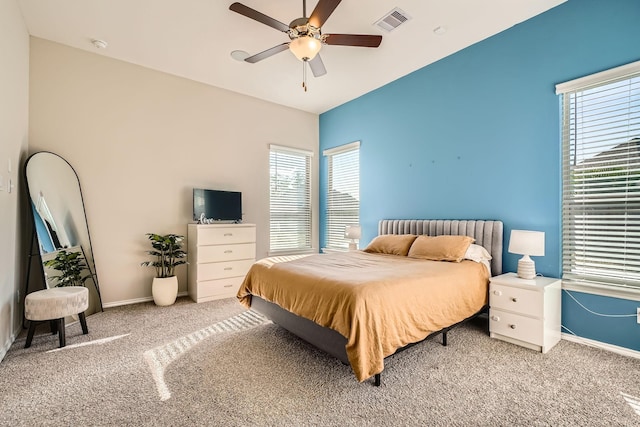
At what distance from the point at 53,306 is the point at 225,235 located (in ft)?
6.64

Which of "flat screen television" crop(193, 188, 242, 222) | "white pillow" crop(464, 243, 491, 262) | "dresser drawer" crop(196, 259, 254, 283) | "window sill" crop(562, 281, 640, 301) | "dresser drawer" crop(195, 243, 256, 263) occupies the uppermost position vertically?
"flat screen television" crop(193, 188, 242, 222)

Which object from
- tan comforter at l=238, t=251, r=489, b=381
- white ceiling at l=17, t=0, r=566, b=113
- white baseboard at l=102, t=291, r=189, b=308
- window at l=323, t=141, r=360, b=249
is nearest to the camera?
tan comforter at l=238, t=251, r=489, b=381

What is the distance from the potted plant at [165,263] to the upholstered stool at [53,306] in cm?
110

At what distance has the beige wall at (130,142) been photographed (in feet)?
11.6

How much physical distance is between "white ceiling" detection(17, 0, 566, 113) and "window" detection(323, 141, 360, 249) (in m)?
1.31

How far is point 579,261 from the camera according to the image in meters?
2.78

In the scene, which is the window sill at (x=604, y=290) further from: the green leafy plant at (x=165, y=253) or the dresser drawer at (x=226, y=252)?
the green leafy plant at (x=165, y=253)

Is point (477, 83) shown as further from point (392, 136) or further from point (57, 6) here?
point (57, 6)

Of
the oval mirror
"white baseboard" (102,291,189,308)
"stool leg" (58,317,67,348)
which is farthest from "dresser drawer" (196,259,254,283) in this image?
"stool leg" (58,317,67,348)

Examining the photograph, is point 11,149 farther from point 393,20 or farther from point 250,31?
point 393,20

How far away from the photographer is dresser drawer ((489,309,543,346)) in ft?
8.33

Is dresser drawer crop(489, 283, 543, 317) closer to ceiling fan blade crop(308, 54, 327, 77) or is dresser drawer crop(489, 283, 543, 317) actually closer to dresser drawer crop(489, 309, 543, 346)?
dresser drawer crop(489, 309, 543, 346)

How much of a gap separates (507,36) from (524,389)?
11.2 ft

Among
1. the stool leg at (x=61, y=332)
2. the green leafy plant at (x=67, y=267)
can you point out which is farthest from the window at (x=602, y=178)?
the green leafy plant at (x=67, y=267)
